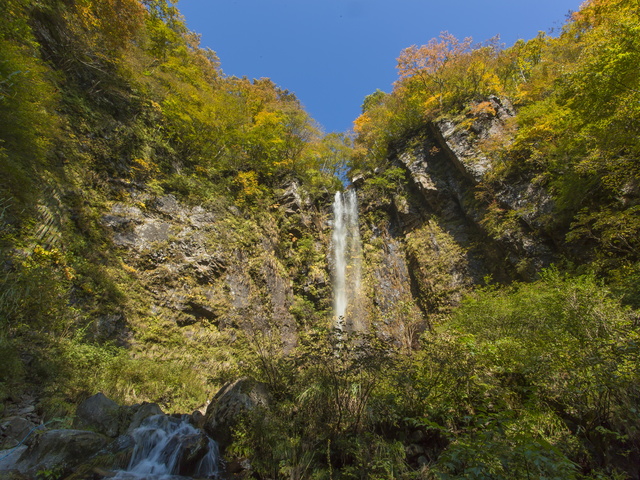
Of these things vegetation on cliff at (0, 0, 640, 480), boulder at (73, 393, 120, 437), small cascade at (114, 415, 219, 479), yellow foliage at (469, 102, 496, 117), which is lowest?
small cascade at (114, 415, 219, 479)

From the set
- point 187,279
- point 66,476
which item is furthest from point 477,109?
point 66,476

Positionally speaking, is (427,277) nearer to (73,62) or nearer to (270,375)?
(270,375)

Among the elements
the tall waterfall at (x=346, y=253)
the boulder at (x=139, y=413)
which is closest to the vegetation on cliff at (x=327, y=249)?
the tall waterfall at (x=346, y=253)

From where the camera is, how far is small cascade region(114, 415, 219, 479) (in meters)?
4.41

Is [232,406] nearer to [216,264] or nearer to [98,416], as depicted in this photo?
[98,416]

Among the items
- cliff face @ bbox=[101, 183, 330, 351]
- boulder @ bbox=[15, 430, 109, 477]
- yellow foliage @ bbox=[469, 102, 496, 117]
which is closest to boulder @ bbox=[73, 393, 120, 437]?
boulder @ bbox=[15, 430, 109, 477]

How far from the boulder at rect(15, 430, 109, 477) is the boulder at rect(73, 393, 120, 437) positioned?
575 millimetres

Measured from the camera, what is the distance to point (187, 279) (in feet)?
33.6

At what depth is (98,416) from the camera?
4973 millimetres

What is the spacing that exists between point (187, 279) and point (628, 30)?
13.7 m

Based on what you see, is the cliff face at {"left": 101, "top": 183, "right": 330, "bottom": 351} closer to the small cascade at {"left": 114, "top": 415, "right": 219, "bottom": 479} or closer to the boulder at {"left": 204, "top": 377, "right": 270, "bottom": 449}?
the boulder at {"left": 204, "top": 377, "right": 270, "bottom": 449}

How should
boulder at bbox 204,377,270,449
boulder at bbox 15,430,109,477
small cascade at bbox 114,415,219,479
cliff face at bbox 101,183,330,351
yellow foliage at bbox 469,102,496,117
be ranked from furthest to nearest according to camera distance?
yellow foliage at bbox 469,102,496,117, cliff face at bbox 101,183,330,351, boulder at bbox 204,377,270,449, small cascade at bbox 114,415,219,479, boulder at bbox 15,430,109,477

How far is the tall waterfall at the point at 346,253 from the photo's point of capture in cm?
1545

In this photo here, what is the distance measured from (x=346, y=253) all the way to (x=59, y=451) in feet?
47.5
